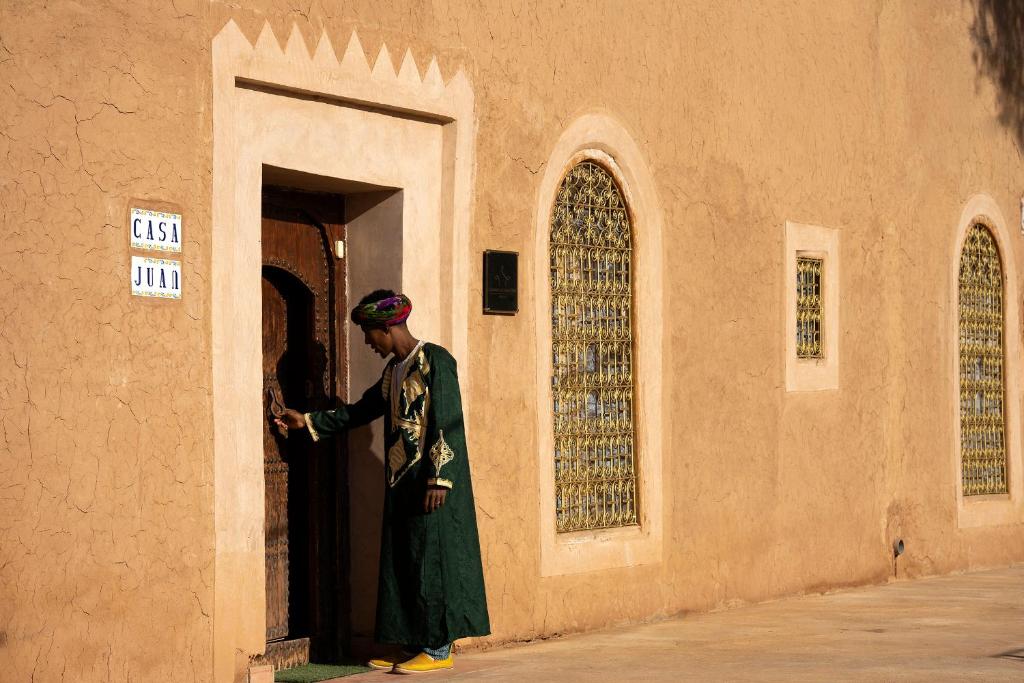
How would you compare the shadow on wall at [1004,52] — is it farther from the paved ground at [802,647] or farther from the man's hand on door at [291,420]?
the man's hand on door at [291,420]

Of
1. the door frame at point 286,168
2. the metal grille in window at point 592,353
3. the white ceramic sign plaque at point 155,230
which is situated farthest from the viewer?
the metal grille in window at point 592,353

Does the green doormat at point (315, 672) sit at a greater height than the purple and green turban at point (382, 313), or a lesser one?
lesser

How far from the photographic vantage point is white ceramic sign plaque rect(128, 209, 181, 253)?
662 centimetres

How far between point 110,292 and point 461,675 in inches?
92.6

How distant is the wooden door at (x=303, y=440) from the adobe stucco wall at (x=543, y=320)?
746 mm

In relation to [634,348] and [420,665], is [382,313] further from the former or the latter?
[634,348]

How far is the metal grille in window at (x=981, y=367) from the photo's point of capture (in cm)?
1309

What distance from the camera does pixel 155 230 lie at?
A: 672 centimetres

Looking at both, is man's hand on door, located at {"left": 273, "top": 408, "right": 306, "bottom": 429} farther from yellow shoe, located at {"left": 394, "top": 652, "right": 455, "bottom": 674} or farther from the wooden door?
yellow shoe, located at {"left": 394, "top": 652, "right": 455, "bottom": 674}

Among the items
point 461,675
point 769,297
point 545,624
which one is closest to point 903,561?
point 769,297

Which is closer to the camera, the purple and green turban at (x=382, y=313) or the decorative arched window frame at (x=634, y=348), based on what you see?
the purple and green turban at (x=382, y=313)

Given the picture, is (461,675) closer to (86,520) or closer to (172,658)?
(172,658)

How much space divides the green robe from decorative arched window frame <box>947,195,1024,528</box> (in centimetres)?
622

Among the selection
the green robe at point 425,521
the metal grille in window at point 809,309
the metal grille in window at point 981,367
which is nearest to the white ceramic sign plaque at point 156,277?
the green robe at point 425,521
